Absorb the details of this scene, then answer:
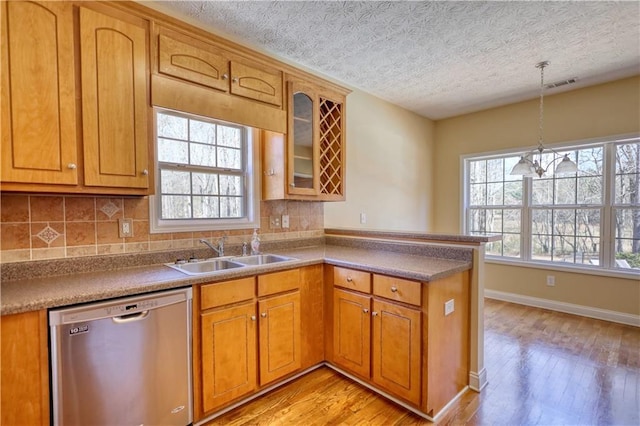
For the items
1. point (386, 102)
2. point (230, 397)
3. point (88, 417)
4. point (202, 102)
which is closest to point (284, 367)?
point (230, 397)

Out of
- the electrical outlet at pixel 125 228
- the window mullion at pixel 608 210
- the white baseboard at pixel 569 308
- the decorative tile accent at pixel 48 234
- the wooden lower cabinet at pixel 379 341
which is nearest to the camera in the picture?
the decorative tile accent at pixel 48 234

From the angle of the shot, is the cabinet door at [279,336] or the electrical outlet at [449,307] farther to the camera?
the cabinet door at [279,336]

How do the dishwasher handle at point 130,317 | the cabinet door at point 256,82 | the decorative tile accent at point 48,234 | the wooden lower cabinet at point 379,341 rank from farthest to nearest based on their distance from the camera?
the cabinet door at point 256,82 < the wooden lower cabinet at point 379,341 < the decorative tile accent at point 48,234 < the dishwasher handle at point 130,317

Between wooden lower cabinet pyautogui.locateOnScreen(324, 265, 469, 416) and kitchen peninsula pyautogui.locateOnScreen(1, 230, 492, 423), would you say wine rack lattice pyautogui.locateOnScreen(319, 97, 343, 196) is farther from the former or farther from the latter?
wooden lower cabinet pyautogui.locateOnScreen(324, 265, 469, 416)

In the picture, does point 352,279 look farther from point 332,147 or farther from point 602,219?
point 602,219

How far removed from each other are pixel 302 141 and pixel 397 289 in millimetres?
1508

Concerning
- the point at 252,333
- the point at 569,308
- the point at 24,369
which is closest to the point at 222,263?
the point at 252,333

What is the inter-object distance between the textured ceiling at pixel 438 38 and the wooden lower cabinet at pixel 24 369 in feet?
6.88

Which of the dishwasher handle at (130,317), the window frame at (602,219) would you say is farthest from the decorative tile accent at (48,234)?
the window frame at (602,219)

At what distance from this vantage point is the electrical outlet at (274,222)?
2.80 metres

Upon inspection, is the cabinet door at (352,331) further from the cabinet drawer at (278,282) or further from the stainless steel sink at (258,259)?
the stainless steel sink at (258,259)

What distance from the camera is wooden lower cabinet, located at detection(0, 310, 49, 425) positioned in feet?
4.13

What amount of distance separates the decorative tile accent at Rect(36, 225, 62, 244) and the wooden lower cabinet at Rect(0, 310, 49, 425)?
63 cm

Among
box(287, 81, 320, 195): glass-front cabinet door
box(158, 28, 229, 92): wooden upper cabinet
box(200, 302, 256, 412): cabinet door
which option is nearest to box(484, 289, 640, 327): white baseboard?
box(287, 81, 320, 195): glass-front cabinet door
